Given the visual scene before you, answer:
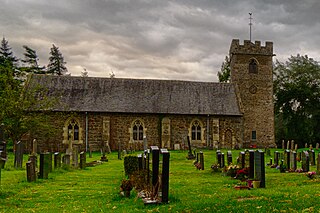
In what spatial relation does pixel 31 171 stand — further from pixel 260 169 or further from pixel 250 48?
pixel 250 48

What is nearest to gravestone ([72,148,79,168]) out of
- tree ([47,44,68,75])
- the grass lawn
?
the grass lawn

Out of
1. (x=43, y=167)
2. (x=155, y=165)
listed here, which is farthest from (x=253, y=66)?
(x=155, y=165)

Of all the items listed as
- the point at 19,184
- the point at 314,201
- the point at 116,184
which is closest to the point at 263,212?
the point at 314,201

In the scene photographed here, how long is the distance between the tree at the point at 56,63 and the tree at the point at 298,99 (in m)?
38.1

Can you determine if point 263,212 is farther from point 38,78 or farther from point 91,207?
point 38,78

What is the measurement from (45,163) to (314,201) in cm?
982

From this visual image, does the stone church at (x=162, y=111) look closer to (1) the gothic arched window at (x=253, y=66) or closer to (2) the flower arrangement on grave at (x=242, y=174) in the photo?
(1) the gothic arched window at (x=253, y=66)

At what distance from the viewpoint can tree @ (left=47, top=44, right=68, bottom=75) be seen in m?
65.6

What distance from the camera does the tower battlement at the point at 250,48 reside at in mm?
38156

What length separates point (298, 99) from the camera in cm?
4822

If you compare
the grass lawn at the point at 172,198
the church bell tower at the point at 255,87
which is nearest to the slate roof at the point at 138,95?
the church bell tower at the point at 255,87

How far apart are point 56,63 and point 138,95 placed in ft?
119

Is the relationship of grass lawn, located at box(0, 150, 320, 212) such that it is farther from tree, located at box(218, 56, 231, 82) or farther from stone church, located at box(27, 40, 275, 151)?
tree, located at box(218, 56, 231, 82)

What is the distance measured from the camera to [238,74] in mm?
38094
